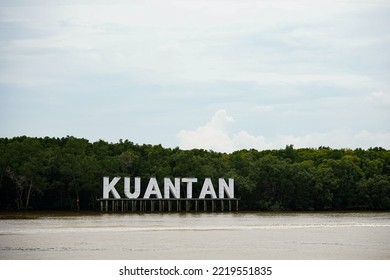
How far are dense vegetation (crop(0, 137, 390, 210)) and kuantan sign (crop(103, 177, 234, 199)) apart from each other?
2.34 meters

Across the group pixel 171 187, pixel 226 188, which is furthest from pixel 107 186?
pixel 226 188

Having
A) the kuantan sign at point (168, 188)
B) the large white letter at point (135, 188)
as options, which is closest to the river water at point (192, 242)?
the kuantan sign at point (168, 188)

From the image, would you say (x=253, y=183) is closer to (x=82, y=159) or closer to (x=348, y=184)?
(x=348, y=184)

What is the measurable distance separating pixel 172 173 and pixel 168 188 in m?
5.34

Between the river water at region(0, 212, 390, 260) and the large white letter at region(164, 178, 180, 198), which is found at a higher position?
the large white letter at region(164, 178, 180, 198)

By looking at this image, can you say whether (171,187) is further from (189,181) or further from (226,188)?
(226,188)

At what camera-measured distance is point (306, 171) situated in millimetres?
102875

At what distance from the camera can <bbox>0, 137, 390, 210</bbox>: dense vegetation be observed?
91.9 m

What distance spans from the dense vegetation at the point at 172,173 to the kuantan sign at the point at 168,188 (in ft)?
7.68

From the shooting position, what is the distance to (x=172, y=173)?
327 feet

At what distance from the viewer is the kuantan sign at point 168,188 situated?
302 feet

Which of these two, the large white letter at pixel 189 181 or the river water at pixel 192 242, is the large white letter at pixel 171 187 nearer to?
the large white letter at pixel 189 181

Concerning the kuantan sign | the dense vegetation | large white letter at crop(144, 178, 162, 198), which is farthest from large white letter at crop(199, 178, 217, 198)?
large white letter at crop(144, 178, 162, 198)

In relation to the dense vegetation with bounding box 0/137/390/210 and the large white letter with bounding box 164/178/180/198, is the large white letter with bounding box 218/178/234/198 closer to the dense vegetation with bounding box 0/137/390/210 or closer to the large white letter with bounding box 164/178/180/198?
the dense vegetation with bounding box 0/137/390/210
